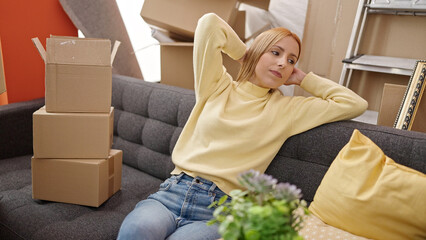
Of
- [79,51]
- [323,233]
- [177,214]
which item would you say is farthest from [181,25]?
[323,233]

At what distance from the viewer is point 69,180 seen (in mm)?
1406

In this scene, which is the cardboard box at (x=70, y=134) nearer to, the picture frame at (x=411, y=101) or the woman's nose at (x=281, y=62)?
the woman's nose at (x=281, y=62)

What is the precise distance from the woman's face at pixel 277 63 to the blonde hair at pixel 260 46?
0.01 metres

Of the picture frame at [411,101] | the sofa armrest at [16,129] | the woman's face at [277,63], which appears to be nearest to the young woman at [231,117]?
the woman's face at [277,63]

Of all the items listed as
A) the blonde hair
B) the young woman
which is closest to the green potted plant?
the young woman

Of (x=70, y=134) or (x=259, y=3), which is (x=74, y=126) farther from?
(x=259, y=3)

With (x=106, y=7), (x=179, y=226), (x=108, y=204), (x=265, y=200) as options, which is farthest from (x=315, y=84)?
(x=106, y=7)

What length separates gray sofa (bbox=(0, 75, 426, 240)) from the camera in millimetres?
1218

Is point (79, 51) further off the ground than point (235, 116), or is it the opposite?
point (79, 51)

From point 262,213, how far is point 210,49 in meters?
0.91

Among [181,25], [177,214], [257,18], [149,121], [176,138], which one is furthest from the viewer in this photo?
[257,18]

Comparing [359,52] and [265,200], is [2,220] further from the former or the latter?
[359,52]

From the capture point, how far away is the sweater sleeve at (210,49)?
1366 mm

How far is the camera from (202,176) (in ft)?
4.14
